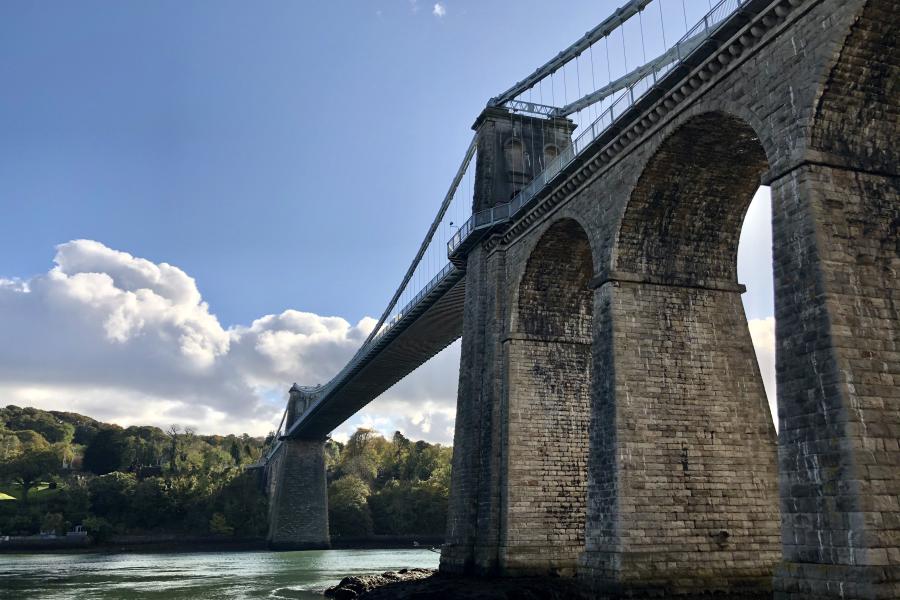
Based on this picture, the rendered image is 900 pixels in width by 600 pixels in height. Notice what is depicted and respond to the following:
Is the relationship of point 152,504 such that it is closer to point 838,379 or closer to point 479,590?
point 479,590

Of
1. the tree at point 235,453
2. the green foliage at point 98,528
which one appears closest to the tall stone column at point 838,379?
the green foliage at point 98,528

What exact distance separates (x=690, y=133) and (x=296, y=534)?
201ft

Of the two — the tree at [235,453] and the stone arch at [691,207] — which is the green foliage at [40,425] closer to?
the tree at [235,453]

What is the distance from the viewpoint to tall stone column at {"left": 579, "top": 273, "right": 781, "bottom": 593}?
16.6 metres

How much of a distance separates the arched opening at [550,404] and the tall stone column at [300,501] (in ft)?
166

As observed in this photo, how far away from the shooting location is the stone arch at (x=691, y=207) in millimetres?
17031

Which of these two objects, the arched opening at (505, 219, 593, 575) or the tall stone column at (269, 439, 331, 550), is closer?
the arched opening at (505, 219, 593, 575)

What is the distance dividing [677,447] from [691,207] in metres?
5.73

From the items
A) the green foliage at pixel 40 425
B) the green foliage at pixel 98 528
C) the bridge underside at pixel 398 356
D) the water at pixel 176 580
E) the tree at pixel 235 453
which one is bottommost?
the water at pixel 176 580

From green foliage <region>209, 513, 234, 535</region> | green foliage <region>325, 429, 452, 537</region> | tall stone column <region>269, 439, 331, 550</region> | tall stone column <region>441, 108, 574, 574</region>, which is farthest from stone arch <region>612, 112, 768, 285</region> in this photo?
green foliage <region>209, 513, 234, 535</region>

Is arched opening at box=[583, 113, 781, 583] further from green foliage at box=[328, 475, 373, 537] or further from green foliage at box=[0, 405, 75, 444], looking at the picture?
green foliage at box=[0, 405, 75, 444]

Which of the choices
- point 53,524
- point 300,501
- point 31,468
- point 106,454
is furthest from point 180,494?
point 106,454

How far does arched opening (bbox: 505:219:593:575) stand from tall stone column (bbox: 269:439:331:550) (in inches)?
1988

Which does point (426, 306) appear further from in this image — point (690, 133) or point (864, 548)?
point (864, 548)
